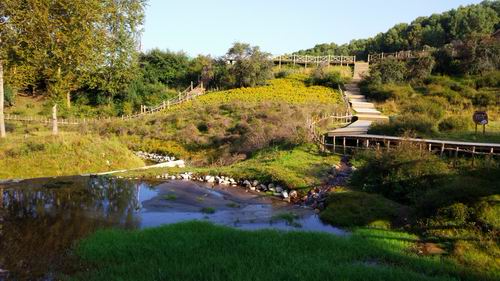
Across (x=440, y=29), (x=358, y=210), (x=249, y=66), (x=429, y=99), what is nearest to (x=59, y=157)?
(x=358, y=210)

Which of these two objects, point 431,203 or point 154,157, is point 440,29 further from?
point 431,203

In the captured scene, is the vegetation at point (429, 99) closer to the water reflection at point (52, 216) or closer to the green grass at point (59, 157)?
the green grass at point (59, 157)

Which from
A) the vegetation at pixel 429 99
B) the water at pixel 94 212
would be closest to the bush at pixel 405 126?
the vegetation at pixel 429 99

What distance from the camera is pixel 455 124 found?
2588 centimetres

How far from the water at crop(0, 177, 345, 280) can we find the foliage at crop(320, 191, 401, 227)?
0.54m

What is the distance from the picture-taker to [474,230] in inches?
452

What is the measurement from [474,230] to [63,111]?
43.5 meters

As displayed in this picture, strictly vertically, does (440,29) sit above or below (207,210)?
above

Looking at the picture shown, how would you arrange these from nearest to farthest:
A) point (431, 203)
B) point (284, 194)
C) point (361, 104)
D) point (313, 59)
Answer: point (431, 203) → point (284, 194) → point (361, 104) → point (313, 59)

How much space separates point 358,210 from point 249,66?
3973 cm

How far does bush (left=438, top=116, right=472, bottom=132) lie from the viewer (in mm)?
25734

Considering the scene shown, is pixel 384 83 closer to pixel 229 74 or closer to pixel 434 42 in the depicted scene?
pixel 229 74

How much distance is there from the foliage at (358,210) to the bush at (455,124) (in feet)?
45.5

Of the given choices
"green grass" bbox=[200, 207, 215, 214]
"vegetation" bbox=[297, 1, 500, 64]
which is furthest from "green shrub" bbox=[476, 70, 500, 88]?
"green grass" bbox=[200, 207, 215, 214]
